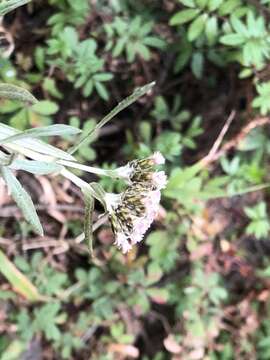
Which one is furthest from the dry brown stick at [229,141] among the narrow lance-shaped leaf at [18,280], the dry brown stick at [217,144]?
the narrow lance-shaped leaf at [18,280]

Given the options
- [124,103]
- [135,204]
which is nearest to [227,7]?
[124,103]

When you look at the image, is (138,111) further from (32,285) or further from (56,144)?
(32,285)

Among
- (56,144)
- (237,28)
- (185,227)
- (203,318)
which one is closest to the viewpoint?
(237,28)

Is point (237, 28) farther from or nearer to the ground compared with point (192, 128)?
farther from the ground

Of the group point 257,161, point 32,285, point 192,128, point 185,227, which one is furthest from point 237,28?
point 32,285

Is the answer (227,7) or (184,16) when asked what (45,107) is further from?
(227,7)

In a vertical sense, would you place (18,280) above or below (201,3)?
below

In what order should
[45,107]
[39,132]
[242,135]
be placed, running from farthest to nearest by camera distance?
[242,135] → [45,107] → [39,132]
